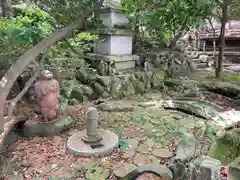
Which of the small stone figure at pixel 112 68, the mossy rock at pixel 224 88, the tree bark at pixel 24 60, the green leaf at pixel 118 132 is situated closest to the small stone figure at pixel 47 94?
the tree bark at pixel 24 60

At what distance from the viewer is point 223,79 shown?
8180mm

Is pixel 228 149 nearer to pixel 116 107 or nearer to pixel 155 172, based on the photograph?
pixel 155 172

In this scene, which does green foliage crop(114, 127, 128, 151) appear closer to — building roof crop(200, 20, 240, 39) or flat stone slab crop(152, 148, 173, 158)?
flat stone slab crop(152, 148, 173, 158)

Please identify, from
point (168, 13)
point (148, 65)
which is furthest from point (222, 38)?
point (148, 65)

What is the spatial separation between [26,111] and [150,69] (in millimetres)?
4395

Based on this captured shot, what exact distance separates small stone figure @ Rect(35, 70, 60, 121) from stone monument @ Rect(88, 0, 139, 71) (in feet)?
9.44

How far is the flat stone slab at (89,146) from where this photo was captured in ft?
11.6

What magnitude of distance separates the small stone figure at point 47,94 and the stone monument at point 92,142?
2.17ft

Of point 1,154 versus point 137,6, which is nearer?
point 1,154

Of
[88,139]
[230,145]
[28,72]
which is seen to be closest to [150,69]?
[28,72]

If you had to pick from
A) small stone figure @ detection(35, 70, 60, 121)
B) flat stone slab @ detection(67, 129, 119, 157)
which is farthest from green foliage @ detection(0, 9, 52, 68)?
flat stone slab @ detection(67, 129, 119, 157)

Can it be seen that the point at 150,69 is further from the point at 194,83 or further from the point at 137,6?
the point at 137,6

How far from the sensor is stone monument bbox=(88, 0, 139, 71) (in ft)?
22.0

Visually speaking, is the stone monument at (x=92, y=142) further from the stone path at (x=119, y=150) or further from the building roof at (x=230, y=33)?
the building roof at (x=230, y=33)
